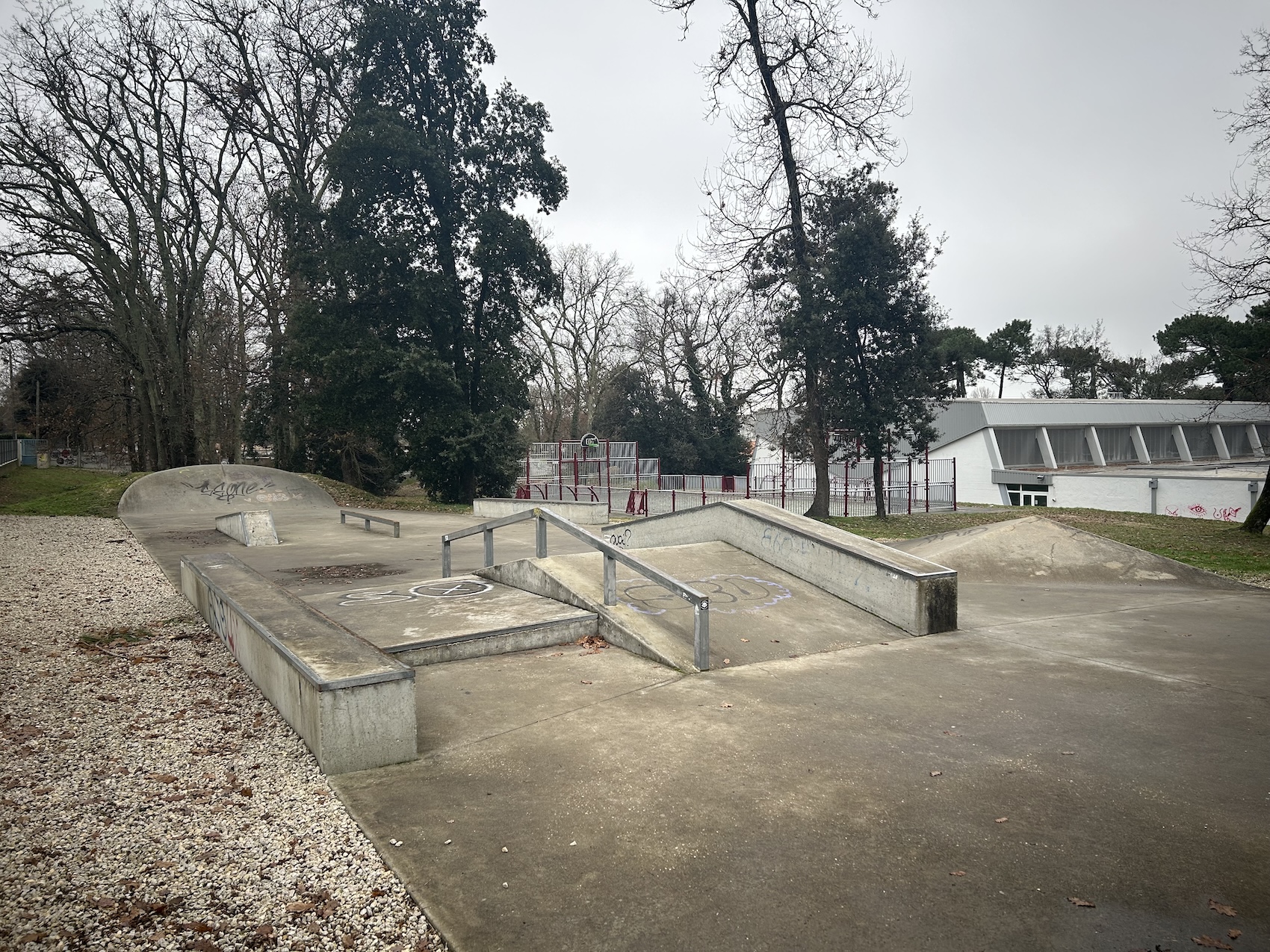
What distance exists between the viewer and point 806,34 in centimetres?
1962

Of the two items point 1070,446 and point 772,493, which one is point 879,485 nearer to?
point 772,493

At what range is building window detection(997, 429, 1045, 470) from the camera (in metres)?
40.4

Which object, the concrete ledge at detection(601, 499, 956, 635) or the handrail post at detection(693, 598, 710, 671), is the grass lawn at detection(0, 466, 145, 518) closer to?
the concrete ledge at detection(601, 499, 956, 635)

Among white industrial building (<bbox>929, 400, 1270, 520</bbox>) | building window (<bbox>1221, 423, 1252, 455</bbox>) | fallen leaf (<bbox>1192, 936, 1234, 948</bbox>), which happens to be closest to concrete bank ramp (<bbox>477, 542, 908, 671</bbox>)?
A: fallen leaf (<bbox>1192, 936, 1234, 948</bbox>)

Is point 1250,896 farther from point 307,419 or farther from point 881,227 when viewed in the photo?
point 307,419

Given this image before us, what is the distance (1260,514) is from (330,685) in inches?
748

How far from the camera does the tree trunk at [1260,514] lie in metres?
16.1

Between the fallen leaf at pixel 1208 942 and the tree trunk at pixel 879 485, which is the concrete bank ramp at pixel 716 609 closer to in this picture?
the fallen leaf at pixel 1208 942

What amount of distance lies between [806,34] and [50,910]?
72.1ft

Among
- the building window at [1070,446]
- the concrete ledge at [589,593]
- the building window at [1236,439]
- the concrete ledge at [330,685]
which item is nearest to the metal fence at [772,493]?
the building window at [1070,446]

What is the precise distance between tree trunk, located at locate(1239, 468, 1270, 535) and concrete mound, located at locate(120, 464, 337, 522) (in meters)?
23.1

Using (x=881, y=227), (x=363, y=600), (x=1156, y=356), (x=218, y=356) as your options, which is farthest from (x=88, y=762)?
(x=1156, y=356)

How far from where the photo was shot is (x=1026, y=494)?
37.1 meters

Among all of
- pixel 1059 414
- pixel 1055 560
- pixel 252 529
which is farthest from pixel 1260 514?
pixel 1059 414
